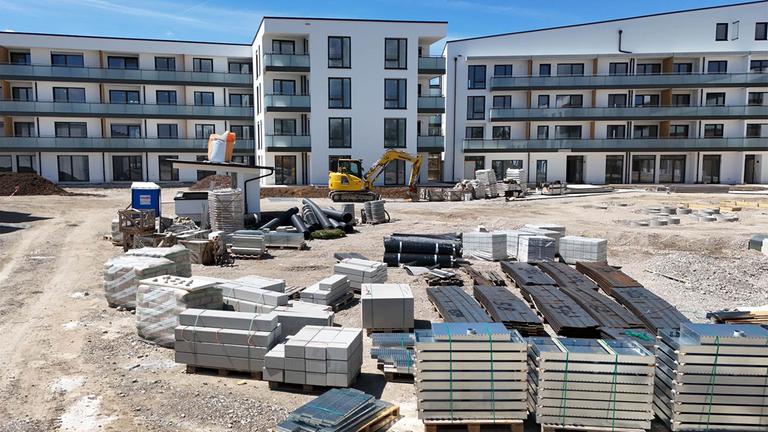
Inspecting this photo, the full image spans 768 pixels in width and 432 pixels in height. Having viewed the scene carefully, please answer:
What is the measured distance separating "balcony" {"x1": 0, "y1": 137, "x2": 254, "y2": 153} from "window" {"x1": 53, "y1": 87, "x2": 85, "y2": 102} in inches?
147

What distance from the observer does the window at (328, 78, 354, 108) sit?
139 feet

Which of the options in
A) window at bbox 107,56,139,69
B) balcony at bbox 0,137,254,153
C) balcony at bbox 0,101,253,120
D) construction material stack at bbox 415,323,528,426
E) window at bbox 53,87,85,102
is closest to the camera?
construction material stack at bbox 415,323,528,426

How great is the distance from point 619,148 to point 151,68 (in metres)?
40.9

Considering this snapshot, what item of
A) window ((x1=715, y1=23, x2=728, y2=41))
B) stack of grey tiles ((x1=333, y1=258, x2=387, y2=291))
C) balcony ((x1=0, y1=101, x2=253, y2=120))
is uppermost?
window ((x1=715, y1=23, x2=728, y2=41))

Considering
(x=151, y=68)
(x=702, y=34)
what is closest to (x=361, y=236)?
(x=151, y=68)

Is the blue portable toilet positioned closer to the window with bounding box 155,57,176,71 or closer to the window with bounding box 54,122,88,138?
the window with bounding box 54,122,88,138

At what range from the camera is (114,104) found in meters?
45.5

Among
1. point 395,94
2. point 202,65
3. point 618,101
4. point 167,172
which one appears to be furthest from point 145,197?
point 618,101

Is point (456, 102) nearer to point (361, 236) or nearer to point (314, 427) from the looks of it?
point (361, 236)

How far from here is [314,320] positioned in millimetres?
9555

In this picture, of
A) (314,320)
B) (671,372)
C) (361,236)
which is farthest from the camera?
(361,236)

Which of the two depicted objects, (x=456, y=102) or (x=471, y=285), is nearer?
(x=471, y=285)

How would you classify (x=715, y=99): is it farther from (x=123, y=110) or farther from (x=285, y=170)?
(x=123, y=110)

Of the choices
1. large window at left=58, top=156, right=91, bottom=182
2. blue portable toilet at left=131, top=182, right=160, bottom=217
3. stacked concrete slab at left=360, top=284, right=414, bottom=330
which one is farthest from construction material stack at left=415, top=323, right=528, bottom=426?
large window at left=58, top=156, right=91, bottom=182
